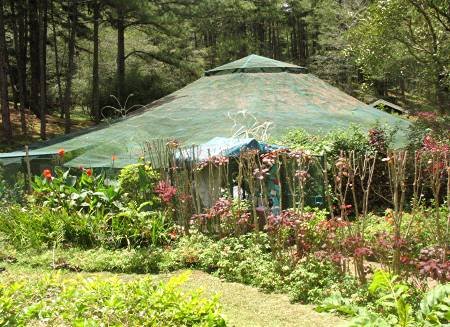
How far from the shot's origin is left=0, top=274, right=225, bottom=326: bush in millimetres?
3768

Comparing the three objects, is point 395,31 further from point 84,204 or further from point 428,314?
point 428,314

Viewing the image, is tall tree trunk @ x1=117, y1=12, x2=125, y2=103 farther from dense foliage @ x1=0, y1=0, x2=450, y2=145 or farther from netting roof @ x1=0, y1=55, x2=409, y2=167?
netting roof @ x1=0, y1=55, x2=409, y2=167

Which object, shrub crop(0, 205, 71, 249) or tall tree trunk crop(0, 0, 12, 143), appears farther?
tall tree trunk crop(0, 0, 12, 143)

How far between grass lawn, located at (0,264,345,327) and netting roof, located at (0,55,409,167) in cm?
509

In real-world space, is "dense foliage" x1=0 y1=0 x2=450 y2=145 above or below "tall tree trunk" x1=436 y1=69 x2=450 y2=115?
above

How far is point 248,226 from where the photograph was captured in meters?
7.92

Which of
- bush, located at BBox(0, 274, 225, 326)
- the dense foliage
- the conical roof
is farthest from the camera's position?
the conical roof

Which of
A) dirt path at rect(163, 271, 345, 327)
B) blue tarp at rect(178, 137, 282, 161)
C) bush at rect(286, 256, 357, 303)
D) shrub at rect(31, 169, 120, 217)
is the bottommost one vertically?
dirt path at rect(163, 271, 345, 327)

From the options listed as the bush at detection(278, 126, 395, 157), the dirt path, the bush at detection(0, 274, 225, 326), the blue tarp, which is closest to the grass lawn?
the dirt path

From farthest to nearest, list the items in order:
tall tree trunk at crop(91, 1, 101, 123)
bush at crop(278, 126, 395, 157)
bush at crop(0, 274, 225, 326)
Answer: tall tree trunk at crop(91, 1, 101, 123) → bush at crop(278, 126, 395, 157) → bush at crop(0, 274, 225, 326)

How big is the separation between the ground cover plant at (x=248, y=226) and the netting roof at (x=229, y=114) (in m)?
1.67

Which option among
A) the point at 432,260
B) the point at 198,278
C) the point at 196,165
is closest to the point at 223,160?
the point at 196,165

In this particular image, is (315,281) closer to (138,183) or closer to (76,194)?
(138,183)

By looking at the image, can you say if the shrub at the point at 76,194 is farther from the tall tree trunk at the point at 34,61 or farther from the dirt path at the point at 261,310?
the tall tree trunk at the point at 34,61
